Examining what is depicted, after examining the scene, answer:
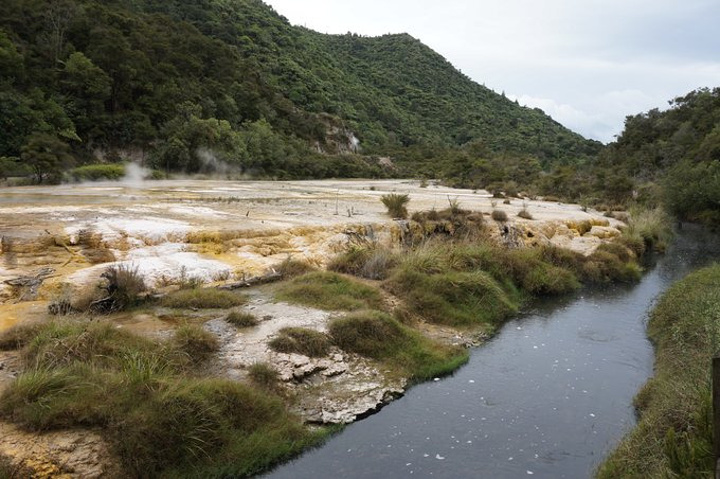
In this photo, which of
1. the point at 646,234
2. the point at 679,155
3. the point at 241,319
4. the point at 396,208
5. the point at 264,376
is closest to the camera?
the point at 264,376

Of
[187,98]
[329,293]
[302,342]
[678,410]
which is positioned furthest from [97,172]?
[678,410]

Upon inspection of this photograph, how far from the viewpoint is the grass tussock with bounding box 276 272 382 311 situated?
1156 cm

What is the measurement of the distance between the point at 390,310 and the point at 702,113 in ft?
191

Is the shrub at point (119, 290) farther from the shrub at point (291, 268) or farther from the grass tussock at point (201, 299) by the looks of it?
the shrub at point (291, 268)

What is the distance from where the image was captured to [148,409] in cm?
A: 643

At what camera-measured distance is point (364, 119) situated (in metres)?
96.1

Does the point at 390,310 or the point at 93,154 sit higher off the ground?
the point at 93,154

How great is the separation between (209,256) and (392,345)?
5447 mm

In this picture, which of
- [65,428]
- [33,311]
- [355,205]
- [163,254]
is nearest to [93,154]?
[355,205]

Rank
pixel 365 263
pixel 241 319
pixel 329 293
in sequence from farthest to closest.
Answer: pixel 365 263 < pixel 329 293 < pixel 241 319

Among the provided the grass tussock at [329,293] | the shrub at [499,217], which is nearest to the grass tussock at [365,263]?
the grass tussock at [329,293]

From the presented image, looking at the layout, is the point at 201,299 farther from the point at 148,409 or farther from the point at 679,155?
the point at 679,155

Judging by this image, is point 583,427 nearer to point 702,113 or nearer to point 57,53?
point 57,53

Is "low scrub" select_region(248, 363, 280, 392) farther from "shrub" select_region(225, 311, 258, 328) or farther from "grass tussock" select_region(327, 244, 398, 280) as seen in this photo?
"grass tussock" select_region(327, 244, 398, 280)
